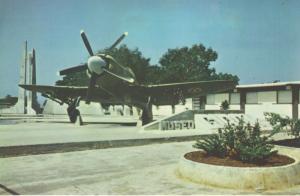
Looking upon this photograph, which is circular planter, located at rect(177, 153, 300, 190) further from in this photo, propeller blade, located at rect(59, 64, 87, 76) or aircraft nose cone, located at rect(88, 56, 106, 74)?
propeller blade, located at rect(59, 64, 87, 76)

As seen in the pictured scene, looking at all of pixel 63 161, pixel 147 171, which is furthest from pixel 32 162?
pixel 147 171

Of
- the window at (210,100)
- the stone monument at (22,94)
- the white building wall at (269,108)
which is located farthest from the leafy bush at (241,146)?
the stone monument at (22,94)

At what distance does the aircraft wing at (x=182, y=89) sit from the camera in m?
27.4

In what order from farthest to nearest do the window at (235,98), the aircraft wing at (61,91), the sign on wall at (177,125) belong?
the window at (235,98)
the aircraft wing at (61,91)
the sign on wall at (177,125)

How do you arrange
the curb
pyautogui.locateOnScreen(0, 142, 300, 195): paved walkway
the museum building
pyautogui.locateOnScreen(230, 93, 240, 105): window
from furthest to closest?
1. pyautogui.locateOnScreen(230, 93, 240, 105): window
2. the museum building
3. the curb
4. pyautogui.locateOnScreen(0, 142, 300, 195): paved walkway

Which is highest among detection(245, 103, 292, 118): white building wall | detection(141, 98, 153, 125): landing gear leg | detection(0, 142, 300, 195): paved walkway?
detection(245, 103, 292, 118): white building wall

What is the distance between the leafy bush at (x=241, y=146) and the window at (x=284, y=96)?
24.4 metres

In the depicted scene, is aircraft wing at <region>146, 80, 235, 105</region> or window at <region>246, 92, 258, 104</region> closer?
aircraft wing at <region>146, 80, 235, 105</region>

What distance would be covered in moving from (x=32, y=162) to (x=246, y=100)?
94.3ft

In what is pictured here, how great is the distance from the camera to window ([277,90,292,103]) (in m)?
32.1

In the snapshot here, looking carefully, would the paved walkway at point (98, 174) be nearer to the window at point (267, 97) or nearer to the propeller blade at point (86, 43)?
the propeller blade at point (86, 43)

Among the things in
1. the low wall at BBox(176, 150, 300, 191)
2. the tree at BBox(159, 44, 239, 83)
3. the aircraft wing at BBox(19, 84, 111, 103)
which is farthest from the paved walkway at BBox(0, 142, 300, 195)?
the tree at BBox(159, 44, 239, 83)

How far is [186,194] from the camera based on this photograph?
279 inches

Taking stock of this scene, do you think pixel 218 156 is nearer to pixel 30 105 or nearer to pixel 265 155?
pixel 265 155
